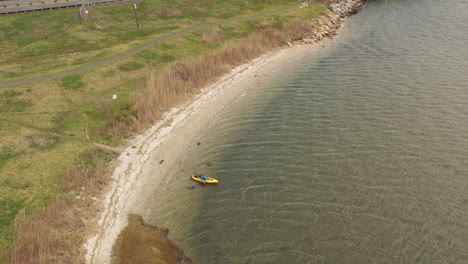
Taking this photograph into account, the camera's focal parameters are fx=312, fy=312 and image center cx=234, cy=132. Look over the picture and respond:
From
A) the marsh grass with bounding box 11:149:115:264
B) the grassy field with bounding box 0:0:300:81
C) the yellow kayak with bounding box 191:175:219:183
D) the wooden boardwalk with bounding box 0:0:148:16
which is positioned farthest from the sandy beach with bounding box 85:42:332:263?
the wooden boardwalk with bounding box 0:0:148:16

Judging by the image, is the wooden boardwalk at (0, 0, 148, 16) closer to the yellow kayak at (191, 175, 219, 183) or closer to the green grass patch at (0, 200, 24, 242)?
the green grass patch at (0, 200, 24, 242)

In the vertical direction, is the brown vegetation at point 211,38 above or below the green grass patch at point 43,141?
above

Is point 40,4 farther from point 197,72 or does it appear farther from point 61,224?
point 61,224

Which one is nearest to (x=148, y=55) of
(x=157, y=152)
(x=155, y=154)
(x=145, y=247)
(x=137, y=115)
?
(x=137, y=115)

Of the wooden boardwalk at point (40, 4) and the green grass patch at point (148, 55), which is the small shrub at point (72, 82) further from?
the wooden boardwalk at point (40, 4)

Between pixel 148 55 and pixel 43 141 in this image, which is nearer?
pixel 43 141

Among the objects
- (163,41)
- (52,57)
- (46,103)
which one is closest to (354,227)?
(46,103)

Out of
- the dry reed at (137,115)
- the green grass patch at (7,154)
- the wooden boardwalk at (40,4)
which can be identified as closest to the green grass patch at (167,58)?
the dry reed at (137,115)
